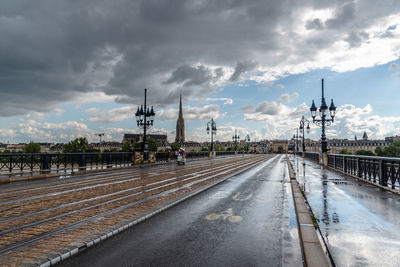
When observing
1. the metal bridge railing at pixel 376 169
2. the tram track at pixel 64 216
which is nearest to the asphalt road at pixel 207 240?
the tram track at pixel 64 216

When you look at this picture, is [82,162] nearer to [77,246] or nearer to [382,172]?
[77,246]

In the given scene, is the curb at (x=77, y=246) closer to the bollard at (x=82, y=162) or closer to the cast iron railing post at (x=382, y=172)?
the cast iron railing post at (x=382, y=172)

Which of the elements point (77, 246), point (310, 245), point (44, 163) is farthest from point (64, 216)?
point (44, 163)

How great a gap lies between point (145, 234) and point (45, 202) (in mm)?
4842

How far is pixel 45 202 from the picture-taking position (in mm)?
8055

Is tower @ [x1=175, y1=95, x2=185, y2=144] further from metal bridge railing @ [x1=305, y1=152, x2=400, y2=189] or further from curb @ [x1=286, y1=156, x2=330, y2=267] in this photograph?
curb @ [x1=286, y1=156, x2=330, y2=267]

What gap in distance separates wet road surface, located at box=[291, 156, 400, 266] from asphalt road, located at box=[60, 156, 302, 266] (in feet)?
2.20

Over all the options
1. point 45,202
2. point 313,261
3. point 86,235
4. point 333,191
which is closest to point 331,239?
point 313,261

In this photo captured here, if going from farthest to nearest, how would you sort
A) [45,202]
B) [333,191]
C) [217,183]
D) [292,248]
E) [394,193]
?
[217,183] → [333,191] → [394,193] → [45,202] → [292,248]

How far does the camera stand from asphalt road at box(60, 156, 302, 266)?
384 cm

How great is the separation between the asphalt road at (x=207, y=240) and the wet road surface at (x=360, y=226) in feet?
2.20

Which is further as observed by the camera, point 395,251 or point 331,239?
Answer: point 331,239

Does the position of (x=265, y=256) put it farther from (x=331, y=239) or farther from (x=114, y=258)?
(x=114, y=258)

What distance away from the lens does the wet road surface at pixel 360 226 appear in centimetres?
392
